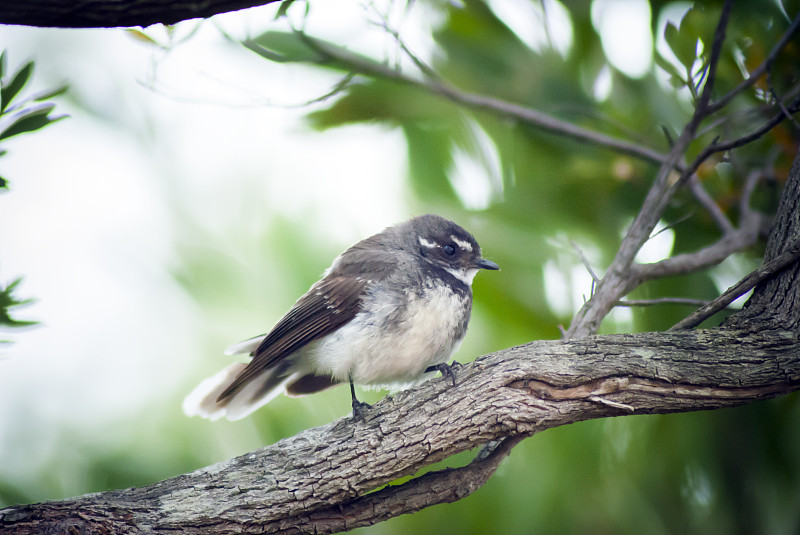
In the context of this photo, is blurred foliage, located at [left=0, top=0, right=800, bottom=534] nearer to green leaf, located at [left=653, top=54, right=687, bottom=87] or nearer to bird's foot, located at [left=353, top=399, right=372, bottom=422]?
green leaf, located at [left=653, top=54, right=687, bottom=87]

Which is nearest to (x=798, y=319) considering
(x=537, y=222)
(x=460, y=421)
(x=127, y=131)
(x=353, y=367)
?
(x=460, y=421)

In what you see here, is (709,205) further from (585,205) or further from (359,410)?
(359,410)

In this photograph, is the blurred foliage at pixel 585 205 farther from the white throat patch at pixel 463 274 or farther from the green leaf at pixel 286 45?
the white throat patch at pixel 463 274

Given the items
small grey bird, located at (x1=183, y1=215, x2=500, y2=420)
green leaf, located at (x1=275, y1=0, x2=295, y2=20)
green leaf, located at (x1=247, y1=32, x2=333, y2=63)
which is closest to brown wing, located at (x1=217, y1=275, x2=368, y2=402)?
small grey bird, located at (x1=183, y1=215, x2=500, y2=420)

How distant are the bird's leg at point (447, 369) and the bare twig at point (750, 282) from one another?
113 cm

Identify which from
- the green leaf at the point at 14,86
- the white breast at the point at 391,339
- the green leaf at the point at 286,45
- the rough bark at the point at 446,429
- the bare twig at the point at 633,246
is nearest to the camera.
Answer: the green leaf at the point at 14,86

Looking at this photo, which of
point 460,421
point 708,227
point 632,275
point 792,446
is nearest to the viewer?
point 460,421

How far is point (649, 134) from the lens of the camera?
548cm

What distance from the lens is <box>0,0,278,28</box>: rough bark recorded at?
82.5 inches

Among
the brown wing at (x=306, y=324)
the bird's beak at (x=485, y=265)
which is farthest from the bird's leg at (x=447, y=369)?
the bird's beak at (x=485, y=265)

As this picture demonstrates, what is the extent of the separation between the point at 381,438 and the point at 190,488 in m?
0.86

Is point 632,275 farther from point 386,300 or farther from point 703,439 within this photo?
point 703,439

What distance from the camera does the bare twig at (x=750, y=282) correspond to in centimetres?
298

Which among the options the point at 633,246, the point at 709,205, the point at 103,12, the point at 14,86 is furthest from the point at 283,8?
the point at 709,205
